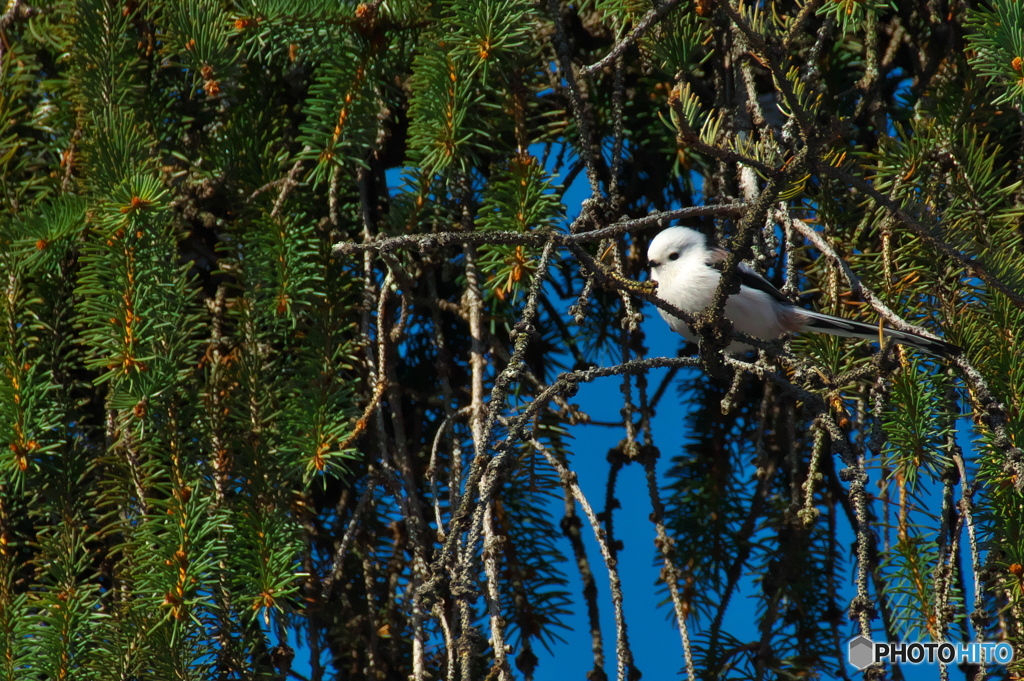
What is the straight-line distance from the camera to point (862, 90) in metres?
1.41

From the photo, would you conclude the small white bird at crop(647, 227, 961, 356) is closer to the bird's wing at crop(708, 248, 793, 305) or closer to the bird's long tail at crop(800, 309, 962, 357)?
the bird's wing at crop(708, 248, 793, 305)

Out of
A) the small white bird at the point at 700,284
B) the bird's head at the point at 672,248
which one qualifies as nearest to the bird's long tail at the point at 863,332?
the small white bird at the point at 700,284

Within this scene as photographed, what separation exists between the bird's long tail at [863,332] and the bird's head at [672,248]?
398 mm

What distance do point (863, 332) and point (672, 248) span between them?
0.58m

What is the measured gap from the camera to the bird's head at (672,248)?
1.73m

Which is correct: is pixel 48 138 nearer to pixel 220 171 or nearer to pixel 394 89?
pixel 220 171

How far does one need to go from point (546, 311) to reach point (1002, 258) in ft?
2.37

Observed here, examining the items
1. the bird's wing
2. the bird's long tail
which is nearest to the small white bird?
the bird's wing

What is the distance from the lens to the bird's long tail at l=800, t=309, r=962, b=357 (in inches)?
42.8

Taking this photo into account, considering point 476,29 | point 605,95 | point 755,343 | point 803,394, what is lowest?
point 803,394

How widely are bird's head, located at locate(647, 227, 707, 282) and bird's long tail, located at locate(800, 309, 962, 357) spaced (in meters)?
0.40

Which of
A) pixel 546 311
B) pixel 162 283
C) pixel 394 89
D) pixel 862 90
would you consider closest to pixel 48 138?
pixel 162 283

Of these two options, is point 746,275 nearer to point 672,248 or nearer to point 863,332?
point 672,248

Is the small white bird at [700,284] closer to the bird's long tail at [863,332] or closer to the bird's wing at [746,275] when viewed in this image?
the bird's wing at [746,275]
